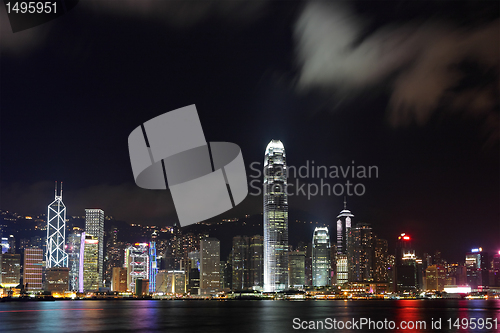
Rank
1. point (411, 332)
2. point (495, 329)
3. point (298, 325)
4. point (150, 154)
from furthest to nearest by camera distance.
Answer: point (298, 325)
point (495, 329)
point (411, 332)
point (150, 154)

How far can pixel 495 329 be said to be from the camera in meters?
58.8

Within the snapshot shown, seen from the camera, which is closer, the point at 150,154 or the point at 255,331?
the point at 150,154

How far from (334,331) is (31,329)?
108 feet

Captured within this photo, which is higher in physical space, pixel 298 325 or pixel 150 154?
pixel 150 154

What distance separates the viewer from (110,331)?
59.7m

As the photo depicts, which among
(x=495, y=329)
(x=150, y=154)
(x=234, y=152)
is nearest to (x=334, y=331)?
(x=495, y=329)

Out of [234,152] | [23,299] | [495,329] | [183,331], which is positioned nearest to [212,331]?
[183,331]

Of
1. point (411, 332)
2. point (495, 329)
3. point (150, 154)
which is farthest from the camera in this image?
point (495, 329)

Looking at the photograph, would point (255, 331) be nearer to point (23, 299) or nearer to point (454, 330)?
point (454, 330)

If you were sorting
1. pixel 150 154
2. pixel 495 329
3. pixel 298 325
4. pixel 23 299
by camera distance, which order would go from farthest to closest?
pixel 23 299 < pixel 298 325 < pixel 495 329 < pixel 150 154

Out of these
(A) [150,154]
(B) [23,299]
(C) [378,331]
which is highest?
(A) [150,154]

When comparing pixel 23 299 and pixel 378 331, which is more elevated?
pixel 378 331

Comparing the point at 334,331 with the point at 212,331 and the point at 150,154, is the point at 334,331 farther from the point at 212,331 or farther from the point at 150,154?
the point at 150,154

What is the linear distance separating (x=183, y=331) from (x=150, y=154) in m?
27.9
